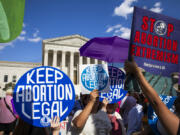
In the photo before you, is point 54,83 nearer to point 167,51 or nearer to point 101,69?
point 101,69

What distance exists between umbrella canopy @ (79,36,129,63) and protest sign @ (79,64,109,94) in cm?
169

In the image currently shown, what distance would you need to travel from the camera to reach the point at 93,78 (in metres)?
2.49

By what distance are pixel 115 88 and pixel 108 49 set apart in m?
1.87

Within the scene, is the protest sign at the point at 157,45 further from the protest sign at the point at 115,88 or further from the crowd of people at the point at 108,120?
the protest sign at the point at 115,88

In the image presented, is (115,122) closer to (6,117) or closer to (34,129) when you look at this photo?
(34,129)

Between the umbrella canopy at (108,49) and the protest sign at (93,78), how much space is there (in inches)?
66.6

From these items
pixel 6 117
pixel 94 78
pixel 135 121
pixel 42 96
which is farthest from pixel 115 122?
pixel 6 117

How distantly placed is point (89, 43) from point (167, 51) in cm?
274

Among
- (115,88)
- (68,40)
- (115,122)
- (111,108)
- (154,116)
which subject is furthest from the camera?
(68,40)

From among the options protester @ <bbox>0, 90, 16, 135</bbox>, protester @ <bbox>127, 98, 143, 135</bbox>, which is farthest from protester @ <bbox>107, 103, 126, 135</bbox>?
protester @ <bbox>0, 90, 16, 135</bbox>

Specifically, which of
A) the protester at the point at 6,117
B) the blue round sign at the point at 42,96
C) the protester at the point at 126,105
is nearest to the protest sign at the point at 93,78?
the blue round sign at the point at 42,96

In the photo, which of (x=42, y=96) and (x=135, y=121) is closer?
(x=42, y=96)

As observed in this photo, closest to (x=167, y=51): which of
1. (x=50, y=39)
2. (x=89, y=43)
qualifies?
(x=89, y=43)

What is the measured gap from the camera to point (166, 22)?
1856 mm
